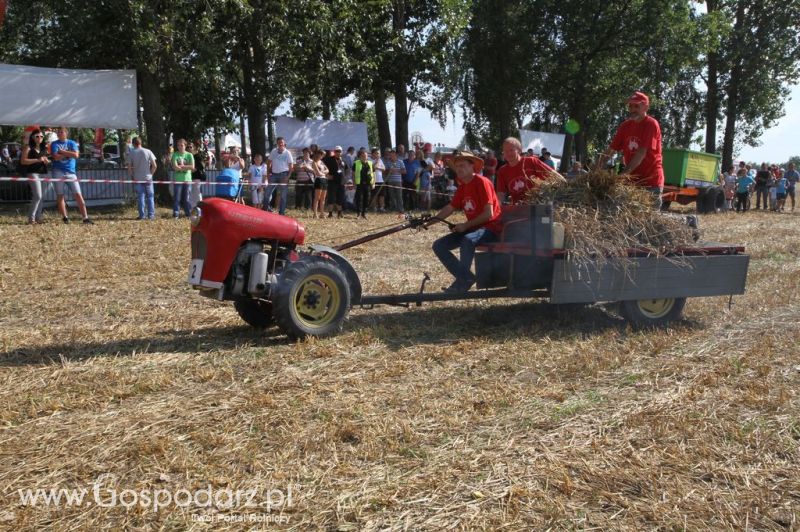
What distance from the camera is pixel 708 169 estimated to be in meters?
22.3

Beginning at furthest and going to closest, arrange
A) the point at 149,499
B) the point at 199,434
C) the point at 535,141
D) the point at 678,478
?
the point at 535,141 < the point at 199,434 < the point at 678,478 < the point at 149,499

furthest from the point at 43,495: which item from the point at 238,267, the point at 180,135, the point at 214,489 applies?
the point at 180,135

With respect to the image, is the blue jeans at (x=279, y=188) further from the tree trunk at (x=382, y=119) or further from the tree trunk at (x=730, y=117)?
the tree trunk at (x=730, y=117)

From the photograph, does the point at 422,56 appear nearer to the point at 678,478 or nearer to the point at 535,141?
the point at 535,141

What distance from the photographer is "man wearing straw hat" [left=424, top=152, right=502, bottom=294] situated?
648cm

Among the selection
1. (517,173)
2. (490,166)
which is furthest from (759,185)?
(517,173)

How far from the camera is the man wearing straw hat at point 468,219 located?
21.3ft

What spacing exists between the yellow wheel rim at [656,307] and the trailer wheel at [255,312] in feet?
10.9

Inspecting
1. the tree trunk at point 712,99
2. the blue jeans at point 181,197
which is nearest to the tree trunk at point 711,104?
the tree trunk at point 712,99

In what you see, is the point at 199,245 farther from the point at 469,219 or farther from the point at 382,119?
the point at 382,119

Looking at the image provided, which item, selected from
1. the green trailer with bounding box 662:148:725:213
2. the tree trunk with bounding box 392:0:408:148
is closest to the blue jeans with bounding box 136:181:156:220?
the tree trunk with bounding box 392:0:408:148

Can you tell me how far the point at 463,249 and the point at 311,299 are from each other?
1619mm

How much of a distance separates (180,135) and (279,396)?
17997 millimetres

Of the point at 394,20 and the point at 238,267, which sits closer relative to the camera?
the point at 238,267
